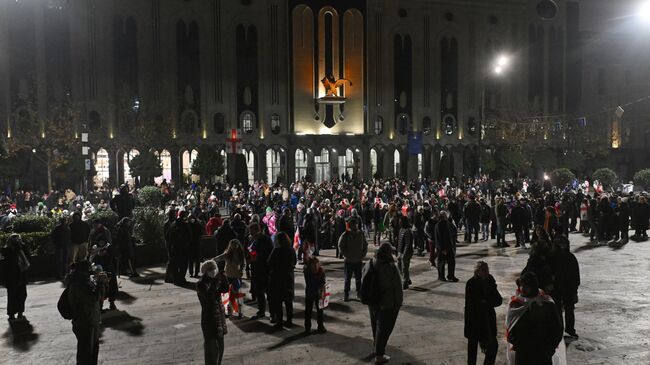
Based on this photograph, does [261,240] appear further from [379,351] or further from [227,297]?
[379,351]

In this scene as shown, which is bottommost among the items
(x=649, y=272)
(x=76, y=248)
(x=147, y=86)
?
(x=649, y=272)

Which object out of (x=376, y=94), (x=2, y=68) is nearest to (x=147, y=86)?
(x=2, y=68)

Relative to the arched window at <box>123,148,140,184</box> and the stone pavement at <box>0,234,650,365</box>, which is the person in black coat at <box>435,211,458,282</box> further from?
the arched window at <box>123,148,140,184</box>

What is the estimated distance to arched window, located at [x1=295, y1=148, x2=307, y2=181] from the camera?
4456 centimetres

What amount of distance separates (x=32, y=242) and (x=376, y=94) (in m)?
34.8

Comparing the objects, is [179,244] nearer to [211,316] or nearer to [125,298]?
[125,298]

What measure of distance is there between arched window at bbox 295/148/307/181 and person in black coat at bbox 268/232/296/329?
3557 centimetres

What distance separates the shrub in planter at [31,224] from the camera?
1477 cm

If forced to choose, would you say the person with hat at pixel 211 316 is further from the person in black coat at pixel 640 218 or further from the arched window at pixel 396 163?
the arched window at pixel 396 163

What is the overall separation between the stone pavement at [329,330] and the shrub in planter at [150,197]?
12.0 meters

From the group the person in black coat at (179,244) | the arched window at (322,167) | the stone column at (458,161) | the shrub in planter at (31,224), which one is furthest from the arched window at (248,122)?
the person in black coat at (179,244)

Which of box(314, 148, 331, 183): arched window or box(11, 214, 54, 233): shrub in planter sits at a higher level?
box(314, 148, 331, 183): arched window

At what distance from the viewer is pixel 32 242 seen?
1416 cm

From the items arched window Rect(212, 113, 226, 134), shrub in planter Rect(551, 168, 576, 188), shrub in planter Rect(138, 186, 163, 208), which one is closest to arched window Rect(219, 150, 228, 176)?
arched window Rect(212, 113, 226, 134)
